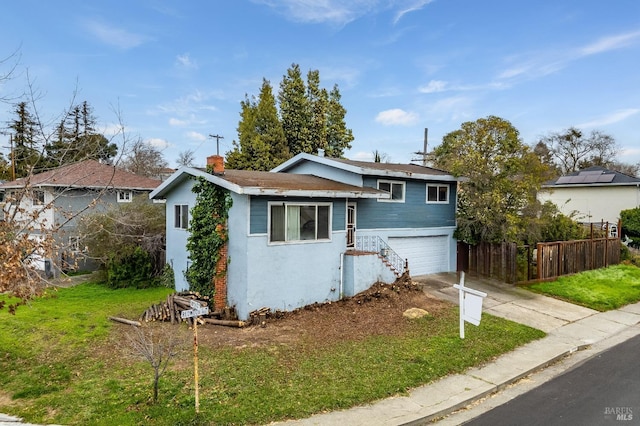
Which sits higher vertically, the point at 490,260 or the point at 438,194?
the point at 438,194

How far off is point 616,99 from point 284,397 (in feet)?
71.5

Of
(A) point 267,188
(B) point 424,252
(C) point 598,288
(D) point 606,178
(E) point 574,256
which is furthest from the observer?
(D) point 606,178

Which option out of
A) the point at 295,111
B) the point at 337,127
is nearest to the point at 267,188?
the point at 295,111

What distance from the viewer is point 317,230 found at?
1282 cm

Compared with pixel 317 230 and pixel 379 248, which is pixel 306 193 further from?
pixel 379 248

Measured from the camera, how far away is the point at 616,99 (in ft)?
62.0

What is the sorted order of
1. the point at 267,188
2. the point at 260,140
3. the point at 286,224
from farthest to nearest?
the point at 260,140
the point at 286,224
the point at 267,188

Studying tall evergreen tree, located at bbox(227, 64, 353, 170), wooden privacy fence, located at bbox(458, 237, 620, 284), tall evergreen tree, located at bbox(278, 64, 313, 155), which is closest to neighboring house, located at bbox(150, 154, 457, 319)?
wooden privacy fence, located at bbox(458, 237, 620, 284)

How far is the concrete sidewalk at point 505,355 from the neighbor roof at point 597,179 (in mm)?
15174

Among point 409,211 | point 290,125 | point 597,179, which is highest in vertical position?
point 290,125

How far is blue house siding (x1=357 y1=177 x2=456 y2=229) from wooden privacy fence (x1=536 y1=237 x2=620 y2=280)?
4.16 metres

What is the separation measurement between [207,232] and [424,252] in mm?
10109

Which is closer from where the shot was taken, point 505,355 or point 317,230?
point 505,355

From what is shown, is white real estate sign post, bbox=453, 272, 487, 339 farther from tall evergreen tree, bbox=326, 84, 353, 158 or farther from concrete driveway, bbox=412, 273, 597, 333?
tall evergreen tree, bbox=326, 84, 353, 158
